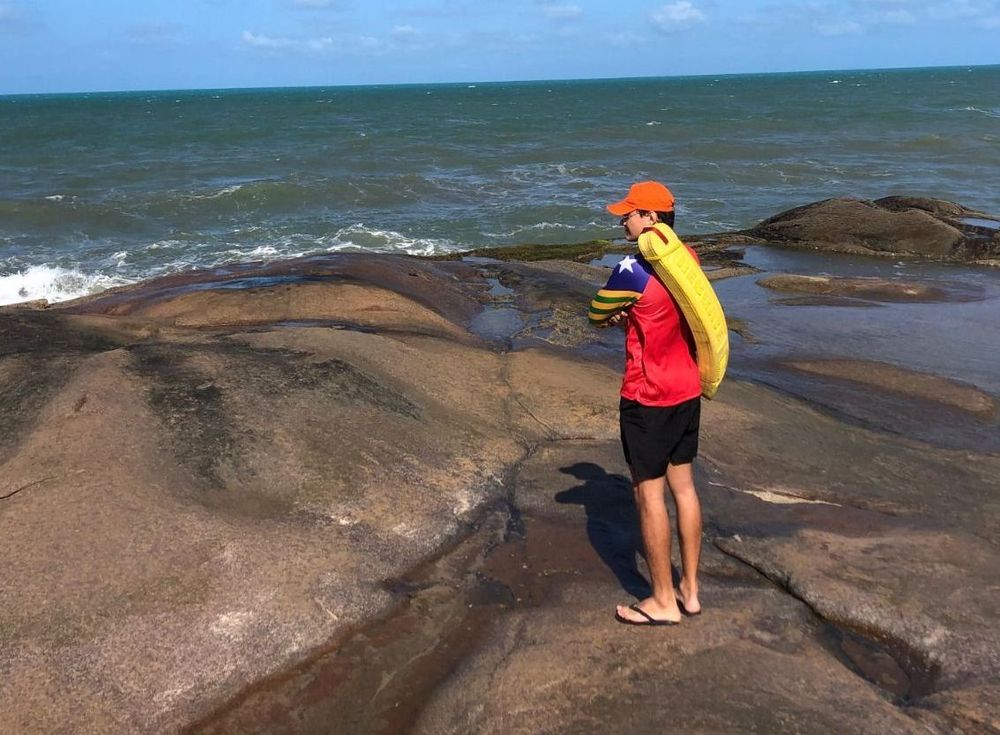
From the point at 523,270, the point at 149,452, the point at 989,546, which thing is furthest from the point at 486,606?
the point at 523,270

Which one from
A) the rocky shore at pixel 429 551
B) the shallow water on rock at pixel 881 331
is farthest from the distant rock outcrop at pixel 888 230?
the rocky shore at pixel 429 551

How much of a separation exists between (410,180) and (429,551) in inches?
1066

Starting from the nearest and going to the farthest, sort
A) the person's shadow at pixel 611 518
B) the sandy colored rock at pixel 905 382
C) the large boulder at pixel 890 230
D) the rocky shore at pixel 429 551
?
the rocky shore at pixel 429 551
the person's shadow at pixel 611 518
the sandy colored rock at pixel 905 382
the large boulder at pixel 890 230

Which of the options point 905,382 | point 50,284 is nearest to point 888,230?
point 905,382

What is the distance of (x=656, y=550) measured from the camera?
3748mm

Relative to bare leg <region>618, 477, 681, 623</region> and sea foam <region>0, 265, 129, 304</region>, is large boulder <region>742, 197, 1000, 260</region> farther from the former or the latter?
bare leg <region>618, 477, 681, 623</region>

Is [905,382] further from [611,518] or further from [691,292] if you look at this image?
[691,292]

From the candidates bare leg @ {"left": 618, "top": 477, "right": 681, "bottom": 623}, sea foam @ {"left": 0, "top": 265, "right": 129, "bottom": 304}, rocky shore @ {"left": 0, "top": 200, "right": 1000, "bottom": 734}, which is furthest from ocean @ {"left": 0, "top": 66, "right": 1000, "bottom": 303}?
bare leg @ {"left": 618, "top": 477, "right": 681, "bottom": 623}

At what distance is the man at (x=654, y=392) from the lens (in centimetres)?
366

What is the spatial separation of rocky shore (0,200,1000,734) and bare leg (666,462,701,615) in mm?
147

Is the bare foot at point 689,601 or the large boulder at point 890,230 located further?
the large boulder at point 890,230

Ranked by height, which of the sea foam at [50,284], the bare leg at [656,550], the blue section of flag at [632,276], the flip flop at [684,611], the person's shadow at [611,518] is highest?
the blue section of flag at [632,276]

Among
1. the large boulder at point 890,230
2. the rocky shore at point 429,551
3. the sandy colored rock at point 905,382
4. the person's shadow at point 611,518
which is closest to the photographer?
the rocky shore at point 429,551

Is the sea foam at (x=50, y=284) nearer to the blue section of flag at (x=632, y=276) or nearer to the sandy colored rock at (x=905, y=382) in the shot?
the sandy colored rock at (x=905, y=382)
